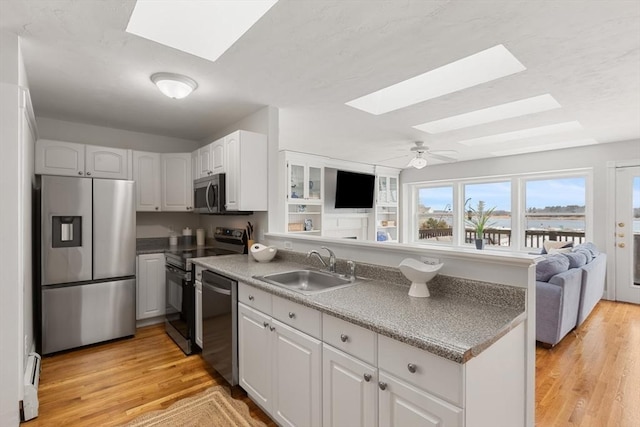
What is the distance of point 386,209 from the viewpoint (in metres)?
7.39

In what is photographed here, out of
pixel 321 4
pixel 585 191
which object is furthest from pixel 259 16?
pixel 585 191

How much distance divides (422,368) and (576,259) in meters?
3.39

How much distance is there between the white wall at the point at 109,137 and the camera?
3609 millimetres

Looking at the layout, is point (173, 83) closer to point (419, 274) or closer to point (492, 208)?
point (419, 274)

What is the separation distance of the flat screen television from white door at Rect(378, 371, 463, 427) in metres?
5.06

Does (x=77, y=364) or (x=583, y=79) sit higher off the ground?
(x=583, y=79)

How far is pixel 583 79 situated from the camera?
2.51 metres

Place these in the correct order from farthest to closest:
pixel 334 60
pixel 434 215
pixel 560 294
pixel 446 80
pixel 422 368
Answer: pixel 434 215, pixel 560 294, pixel 446 80, pixel 334 60, pixel 422 368

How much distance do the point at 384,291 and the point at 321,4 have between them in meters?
1.61

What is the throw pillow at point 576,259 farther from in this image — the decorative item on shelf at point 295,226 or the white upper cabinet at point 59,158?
the white upper cabinet at point 59,158

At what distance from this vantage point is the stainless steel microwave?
3.27 m

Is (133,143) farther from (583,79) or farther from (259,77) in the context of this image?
(583,79)

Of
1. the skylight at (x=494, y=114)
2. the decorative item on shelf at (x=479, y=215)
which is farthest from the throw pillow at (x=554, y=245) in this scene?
the skylight at (x=494, y=114)

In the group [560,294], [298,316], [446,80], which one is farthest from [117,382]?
[560,294]
